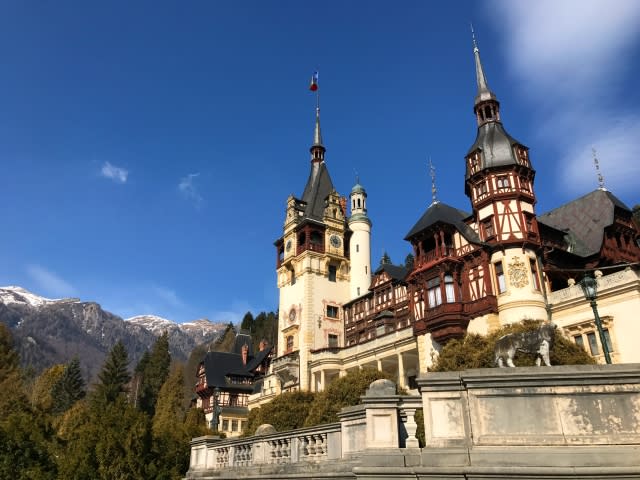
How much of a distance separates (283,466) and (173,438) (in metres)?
12.2

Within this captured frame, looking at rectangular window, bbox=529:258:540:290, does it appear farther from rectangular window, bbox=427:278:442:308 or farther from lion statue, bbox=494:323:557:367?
lion statue, bbox=494:323:557:367

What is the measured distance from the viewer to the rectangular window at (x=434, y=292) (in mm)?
38500

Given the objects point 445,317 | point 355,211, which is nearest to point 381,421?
point 445,317

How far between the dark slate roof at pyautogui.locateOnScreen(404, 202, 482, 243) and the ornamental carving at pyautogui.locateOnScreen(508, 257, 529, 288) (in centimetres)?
342

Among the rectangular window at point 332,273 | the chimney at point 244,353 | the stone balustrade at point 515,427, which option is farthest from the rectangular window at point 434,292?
the chimney at point 244,353

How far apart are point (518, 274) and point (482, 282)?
2846 mm

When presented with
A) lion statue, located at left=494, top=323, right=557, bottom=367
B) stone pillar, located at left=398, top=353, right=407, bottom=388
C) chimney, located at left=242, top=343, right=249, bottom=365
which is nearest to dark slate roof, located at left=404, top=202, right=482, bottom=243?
stone pillar, located at left=398, top=353, right=407, bottom=388

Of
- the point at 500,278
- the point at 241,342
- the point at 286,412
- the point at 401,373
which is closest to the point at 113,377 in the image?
the point at 241,342

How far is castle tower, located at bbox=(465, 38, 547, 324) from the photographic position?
34.2m

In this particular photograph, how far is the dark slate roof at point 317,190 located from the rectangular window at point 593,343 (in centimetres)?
3612

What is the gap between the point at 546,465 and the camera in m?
8.53

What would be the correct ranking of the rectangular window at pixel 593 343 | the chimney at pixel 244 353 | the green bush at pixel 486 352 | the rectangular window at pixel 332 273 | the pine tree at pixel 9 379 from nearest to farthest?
the green bush at pixel 486 352 → the rectangular window at pixel 593 343 → the pine tree at pixel 9 379 → the rectangular window at pixel 332 273 → the chimney at pixel 244 353

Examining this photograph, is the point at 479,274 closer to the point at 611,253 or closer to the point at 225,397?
the point at 611,253

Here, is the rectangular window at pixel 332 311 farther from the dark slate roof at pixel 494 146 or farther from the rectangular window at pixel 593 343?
the rectangular window at pixel 593 343
